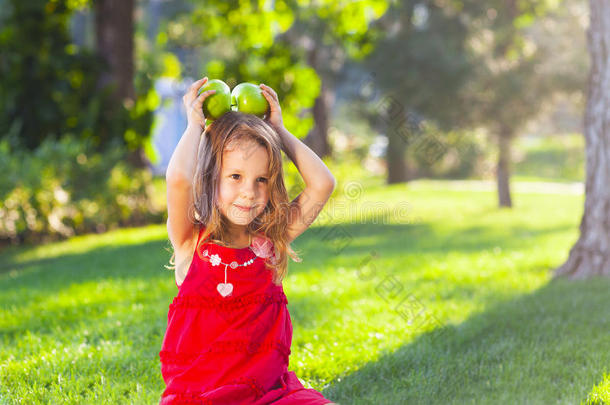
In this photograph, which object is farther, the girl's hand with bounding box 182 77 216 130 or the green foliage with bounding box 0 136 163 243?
the green foliage with bounding box 0 136 163 243

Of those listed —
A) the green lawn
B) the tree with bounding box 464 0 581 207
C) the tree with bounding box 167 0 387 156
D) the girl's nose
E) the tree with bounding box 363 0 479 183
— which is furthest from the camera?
the tree with bounding box 363 0 479 183

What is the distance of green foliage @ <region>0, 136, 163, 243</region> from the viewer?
32.5ft

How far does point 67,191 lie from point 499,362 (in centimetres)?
868

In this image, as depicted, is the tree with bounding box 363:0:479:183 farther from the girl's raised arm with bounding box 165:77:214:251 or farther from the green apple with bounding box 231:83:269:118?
the girl's raised arm with bounding box 165:77:214:251

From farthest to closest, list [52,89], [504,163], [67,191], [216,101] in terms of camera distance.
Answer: [504,163] < [52,89] < [67,191] < [216,101]

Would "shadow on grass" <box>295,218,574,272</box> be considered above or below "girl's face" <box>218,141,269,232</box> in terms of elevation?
below

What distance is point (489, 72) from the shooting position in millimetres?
14562

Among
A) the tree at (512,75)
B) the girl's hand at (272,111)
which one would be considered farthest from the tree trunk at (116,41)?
the girl's hand at (272,111)

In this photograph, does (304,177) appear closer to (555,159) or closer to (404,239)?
(404,239)

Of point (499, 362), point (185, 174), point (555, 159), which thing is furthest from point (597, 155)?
point (555, 159)

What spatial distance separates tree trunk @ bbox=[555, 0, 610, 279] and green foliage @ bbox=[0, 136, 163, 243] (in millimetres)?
7927

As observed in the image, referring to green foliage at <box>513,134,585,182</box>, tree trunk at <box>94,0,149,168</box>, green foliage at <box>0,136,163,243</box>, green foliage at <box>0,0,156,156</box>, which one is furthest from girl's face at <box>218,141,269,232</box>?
green foliage at <box>513,134,585,182</box>

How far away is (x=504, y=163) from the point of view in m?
16.1

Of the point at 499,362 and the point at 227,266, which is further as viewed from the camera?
the point at 499,362
